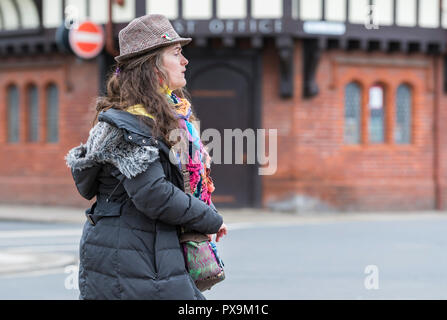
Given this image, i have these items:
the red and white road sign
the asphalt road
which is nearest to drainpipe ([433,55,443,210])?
the asphalt road

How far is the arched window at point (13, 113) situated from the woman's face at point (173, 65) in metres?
17.5

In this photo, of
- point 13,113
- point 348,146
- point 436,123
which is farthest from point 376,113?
point 13,113

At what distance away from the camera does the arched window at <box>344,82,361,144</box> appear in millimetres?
17641

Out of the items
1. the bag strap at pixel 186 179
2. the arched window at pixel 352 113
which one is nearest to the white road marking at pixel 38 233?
the arched window at pixel 352 113

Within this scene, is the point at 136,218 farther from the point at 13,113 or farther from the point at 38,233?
the point at 13,113

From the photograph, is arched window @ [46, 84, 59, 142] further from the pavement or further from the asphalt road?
the asphalt road

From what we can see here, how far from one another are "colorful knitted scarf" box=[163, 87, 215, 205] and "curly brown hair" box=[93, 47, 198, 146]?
0.21ft

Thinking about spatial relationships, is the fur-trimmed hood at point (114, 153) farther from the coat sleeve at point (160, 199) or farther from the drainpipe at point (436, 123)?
the drainpipe at point (436, 123)

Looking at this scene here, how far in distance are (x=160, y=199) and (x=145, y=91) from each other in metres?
0.45

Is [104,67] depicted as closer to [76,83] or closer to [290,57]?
[76,83]

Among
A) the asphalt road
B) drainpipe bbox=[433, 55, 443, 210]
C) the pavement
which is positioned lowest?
the pavement

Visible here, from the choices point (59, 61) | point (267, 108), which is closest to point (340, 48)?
point (267, 108)

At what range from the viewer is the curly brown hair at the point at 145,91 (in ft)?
8.96

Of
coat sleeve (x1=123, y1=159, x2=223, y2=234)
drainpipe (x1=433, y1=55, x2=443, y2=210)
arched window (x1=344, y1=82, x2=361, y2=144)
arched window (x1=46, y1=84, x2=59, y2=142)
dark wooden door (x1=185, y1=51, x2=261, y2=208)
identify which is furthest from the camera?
arched window (x1=46, y1=84, x2=59, y2=142)
